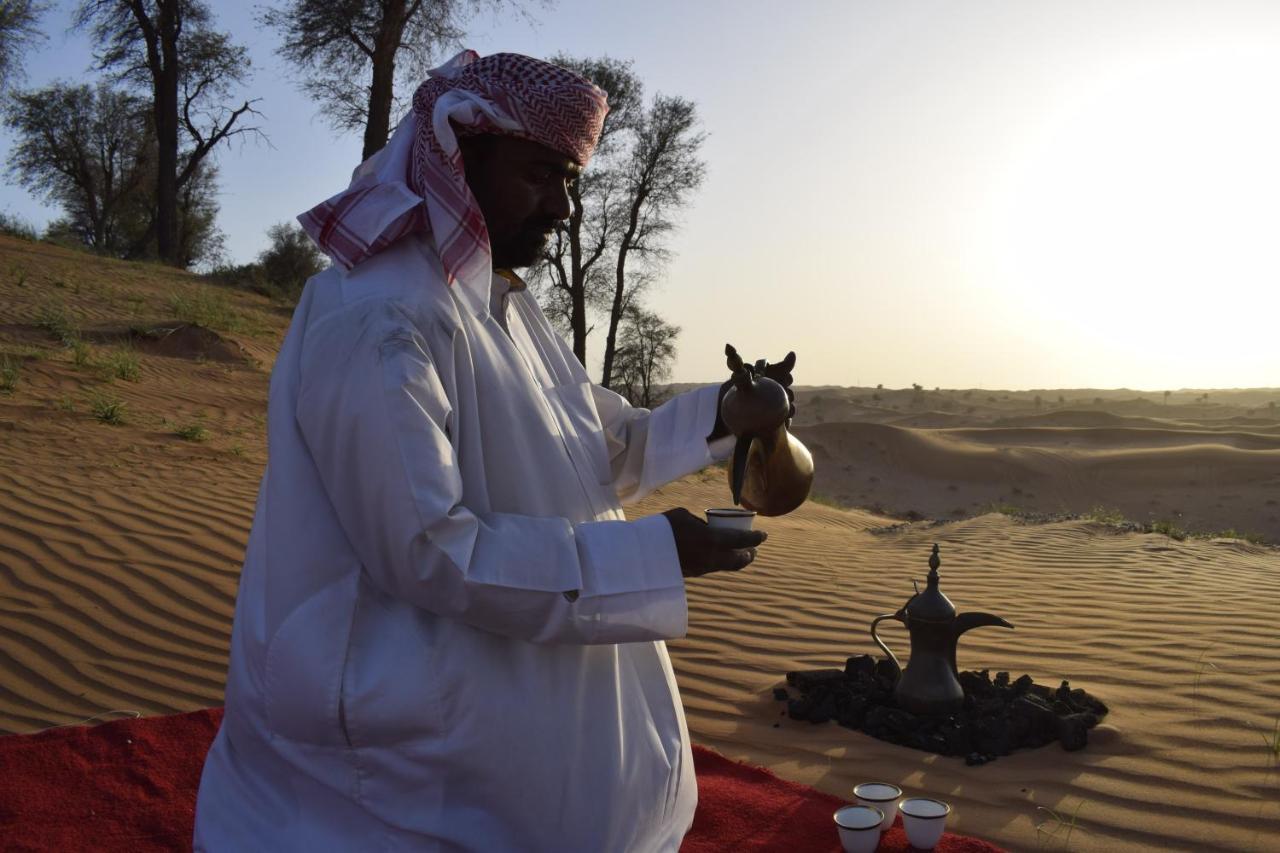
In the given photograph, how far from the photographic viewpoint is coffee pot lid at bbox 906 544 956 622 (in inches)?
151

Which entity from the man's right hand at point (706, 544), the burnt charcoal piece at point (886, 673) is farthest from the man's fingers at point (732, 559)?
the burnt charcoal piece at point (886, 673)

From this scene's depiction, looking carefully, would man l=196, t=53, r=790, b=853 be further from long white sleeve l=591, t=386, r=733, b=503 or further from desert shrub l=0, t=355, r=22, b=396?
desert shrub l=0, t=355, r=22, b=396

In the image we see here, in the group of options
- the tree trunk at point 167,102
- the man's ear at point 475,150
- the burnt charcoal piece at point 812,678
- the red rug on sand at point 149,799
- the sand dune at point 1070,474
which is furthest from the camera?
the tree trunk at point 167,102

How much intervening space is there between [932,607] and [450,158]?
2.68 meters

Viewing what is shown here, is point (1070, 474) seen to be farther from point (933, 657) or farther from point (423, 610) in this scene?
point (423, 610)

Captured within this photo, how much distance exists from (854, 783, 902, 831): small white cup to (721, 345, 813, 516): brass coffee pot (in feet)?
3.99

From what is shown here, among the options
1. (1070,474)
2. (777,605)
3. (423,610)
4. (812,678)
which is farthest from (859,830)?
(1070,474)

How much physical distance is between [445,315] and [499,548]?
17.3 inches

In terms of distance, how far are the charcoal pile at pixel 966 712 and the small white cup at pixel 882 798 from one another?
2.26ft

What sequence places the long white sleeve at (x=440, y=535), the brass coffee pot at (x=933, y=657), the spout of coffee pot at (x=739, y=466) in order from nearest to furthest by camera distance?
the long white sleeve at (x=440, y=535) → the spout of coffee pot at (x=739, y=466) → the brass coffee pot at (x=933, y=657)

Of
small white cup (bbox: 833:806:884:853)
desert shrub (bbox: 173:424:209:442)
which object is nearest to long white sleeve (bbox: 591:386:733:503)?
small white cup (bbox: 833:806:884:853)

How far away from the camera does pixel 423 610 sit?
5.84 feet

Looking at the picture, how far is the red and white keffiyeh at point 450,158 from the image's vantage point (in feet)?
6.30

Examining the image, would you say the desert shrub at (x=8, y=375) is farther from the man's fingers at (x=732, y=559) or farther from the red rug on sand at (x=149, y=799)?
the man's fingers at (x=732, y=559)
